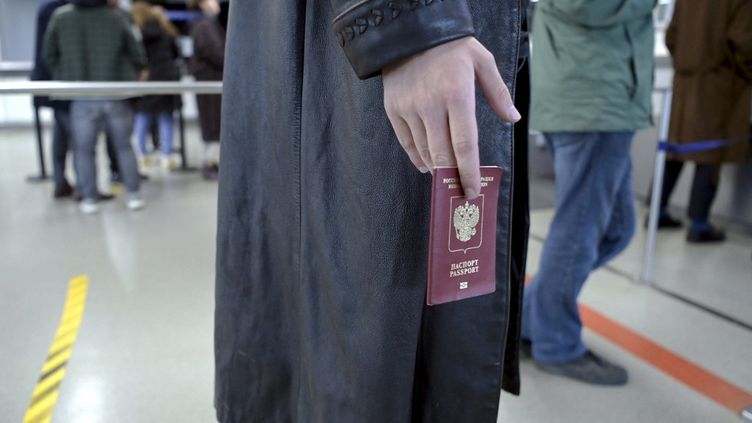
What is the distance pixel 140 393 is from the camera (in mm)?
1655

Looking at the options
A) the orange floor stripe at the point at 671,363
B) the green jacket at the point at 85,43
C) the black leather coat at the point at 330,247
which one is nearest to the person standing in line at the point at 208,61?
the green jacket at the point at 85,43

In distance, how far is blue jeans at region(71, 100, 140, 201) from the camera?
3.48 m

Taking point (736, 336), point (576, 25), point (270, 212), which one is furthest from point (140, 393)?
point (736, 336)

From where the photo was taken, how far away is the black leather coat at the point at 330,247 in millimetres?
635

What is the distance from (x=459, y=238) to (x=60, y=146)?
160 inches

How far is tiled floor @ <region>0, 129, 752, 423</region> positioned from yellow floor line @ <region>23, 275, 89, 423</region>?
0.08 feet

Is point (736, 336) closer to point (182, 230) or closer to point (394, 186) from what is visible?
point (394, 186)

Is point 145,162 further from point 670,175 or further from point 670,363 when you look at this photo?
point 670,363

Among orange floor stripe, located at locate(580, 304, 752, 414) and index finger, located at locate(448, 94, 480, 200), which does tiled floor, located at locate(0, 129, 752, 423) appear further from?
index finger, located at locate(448, 94, 480, 200)

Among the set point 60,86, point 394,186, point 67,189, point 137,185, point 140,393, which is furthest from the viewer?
point 67,189

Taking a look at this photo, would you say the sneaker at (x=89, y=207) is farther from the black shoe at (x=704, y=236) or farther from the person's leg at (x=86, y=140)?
the black shoe at (x=704, y=236)

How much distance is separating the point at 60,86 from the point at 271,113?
96 cm

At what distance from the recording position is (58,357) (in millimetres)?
1849

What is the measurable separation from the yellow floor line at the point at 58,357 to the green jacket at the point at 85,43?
148 cm
